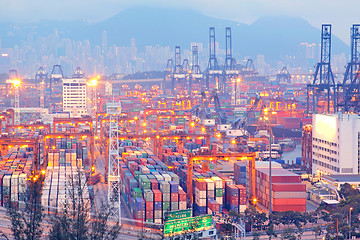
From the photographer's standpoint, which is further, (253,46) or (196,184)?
(253,46)

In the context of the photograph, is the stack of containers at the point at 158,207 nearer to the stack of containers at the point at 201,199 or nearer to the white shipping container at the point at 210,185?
the stack of containers at the point at 201,199

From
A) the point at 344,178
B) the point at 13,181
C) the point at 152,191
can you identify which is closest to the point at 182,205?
the point at 152,191

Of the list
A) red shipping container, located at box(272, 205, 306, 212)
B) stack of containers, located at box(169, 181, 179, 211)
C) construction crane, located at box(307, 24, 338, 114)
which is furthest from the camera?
construction crane, located at box(307, 24, 338, 114)

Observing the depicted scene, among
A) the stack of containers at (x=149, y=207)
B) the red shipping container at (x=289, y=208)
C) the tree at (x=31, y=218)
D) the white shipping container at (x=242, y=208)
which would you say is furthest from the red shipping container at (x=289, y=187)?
the tree at (x=31, y=218)

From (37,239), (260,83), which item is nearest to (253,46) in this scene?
(260,83)

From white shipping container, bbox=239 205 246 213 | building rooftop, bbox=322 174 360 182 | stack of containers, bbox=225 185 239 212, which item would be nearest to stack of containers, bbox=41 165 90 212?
stack of containers, bbox=225 185 239 212

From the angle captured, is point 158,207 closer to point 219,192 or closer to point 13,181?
point 219,192

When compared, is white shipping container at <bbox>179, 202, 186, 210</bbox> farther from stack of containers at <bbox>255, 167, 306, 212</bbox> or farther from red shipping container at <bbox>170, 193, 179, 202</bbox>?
stack of containers at <bbox>255, 167, 306, 212</bbox>

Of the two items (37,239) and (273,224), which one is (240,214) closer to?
(273,224)
